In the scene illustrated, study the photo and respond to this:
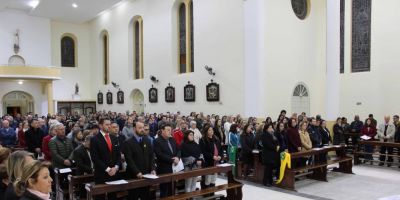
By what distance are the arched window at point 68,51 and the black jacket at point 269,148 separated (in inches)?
879

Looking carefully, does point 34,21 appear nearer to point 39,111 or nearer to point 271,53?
point 39,111

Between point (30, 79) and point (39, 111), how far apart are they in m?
3.17

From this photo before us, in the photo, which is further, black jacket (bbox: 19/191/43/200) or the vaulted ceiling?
the vaulted ceiling

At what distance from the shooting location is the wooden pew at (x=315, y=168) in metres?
7.75

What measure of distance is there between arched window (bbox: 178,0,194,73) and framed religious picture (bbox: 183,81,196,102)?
1.08 meters

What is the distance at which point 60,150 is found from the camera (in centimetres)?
668

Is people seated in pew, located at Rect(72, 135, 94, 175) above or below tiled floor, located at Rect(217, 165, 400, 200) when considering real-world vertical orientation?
above

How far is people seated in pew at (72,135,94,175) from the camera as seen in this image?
6164mm

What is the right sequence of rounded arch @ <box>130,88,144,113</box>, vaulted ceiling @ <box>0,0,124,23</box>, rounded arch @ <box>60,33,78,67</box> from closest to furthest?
rounded arch @ <box>130,88,144,113</box>
vaulted ceiling @ <box>0,0,124,23</box>
rounded arch @ <box>60,33,78,67</box>

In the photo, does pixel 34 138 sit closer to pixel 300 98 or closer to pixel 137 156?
pixel 137 156

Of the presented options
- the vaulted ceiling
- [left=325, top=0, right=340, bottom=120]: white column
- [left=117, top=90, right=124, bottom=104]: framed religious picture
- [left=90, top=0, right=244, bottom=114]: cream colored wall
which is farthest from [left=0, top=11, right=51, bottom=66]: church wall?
[left=325, top=0, right=340, bottom=120]: white column

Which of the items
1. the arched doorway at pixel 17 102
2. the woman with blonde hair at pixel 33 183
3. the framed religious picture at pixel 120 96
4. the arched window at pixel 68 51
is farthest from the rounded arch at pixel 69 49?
the woman with blonde hair at pixel 33 183

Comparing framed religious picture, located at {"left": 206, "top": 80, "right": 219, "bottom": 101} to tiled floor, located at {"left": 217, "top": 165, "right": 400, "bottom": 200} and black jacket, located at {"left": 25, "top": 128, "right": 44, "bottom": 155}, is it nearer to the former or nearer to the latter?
tiled floor, located at {"left": 217, "top": 165, "right": 400, "bottom": 200}

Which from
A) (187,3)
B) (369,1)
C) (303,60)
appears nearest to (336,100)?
(303,60)
